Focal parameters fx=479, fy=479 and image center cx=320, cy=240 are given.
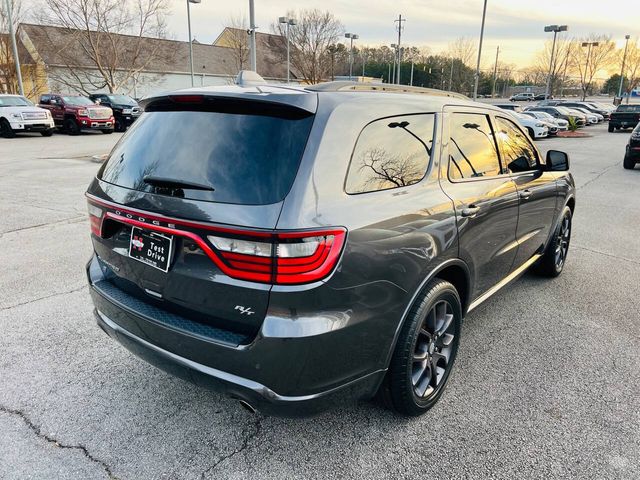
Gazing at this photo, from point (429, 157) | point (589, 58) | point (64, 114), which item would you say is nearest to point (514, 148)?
point (429, 157)

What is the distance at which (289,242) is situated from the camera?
76.0 inches

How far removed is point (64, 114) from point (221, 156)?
79.4 feet

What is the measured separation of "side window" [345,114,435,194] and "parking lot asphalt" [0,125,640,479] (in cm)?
136

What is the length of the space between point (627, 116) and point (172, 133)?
35560 millimetres

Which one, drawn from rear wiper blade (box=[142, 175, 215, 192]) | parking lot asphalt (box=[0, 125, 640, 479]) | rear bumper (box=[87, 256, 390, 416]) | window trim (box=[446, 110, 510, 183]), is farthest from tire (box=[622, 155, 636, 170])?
rear wiper blade (box=[142, 175, 215, 192])

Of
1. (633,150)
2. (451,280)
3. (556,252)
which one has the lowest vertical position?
(556,252)

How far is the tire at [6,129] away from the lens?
66.3ft

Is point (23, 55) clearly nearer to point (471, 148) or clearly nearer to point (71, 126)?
point (71, 126)

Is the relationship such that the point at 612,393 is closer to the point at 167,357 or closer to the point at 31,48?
the point at 167,357

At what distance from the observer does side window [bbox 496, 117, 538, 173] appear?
3682 mm

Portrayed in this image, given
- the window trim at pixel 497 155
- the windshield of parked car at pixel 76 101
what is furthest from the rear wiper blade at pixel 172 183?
the windshield of parked car at pixel 76 101

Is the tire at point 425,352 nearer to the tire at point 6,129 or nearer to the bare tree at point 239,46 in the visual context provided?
the tire at point 6,129

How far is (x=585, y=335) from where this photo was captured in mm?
3803

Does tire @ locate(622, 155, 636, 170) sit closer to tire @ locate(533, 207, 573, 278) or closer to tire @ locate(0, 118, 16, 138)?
tire @ locate(533, 207, 573, 278)
